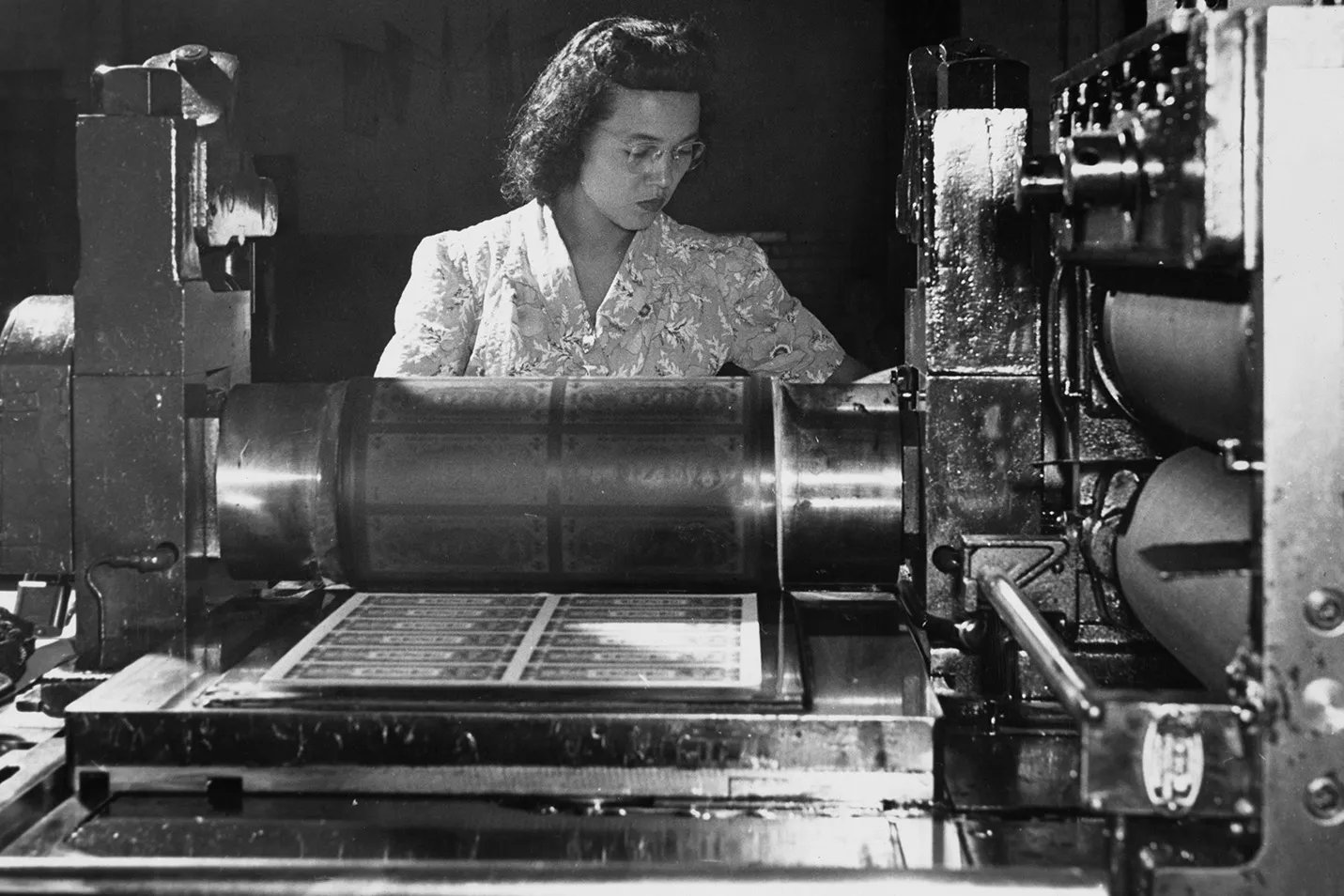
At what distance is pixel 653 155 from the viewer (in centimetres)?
436

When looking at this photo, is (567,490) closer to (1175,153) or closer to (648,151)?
(1175,153)

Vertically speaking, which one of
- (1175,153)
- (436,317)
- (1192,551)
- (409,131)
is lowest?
(1192,551)

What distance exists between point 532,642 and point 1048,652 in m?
0.54

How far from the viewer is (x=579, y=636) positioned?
1399mm

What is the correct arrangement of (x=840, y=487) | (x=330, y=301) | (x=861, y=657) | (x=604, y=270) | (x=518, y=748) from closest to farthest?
(x=518, y=748)
(x=861, y=657)
(x=840, y=487)
(x=604, y=270)
(x=330, y=301)

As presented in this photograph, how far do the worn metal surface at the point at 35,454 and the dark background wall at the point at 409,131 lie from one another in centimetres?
391

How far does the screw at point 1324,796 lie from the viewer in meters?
0.85

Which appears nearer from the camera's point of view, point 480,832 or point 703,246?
point 480,832

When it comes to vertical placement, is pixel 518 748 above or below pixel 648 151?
below

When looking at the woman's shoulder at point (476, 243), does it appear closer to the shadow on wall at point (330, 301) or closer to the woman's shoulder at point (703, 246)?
the woman's shoulder at point (703, 246)

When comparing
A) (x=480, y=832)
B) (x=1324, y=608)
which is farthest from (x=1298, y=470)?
(x=480, y=832)

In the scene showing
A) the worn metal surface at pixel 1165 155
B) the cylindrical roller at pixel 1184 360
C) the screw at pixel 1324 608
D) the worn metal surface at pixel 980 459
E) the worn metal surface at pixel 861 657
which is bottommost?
the worn metal surface at pixel 861 657

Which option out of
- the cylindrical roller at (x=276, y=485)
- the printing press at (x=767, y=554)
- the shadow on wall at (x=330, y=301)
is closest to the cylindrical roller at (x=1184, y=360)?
the printing press at (x=767, y=554)

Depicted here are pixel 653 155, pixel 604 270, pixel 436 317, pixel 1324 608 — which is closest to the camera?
pixel 1324 608
